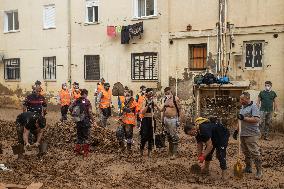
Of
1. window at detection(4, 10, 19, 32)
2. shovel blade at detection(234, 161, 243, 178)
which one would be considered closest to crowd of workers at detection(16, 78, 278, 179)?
shovel blade at detection(234, 161, 243, 178)

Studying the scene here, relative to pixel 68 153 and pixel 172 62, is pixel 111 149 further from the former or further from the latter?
pixel 172 62

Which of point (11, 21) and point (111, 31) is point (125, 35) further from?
point (11, 21)

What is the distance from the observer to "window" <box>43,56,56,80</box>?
22.8 metres

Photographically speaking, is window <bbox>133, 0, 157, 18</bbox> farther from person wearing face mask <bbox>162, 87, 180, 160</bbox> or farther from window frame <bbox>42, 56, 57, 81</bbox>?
person wearing face mask <bbox>162, 87, 180, 160</bbox>

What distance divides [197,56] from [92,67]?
628 centimetres

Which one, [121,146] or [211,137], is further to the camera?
[121,146]

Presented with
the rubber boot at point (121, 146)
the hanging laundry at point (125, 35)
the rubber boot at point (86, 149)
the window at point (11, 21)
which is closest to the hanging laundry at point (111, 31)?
the hanging laundry at point (125, 35)

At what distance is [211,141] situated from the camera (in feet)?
27.4

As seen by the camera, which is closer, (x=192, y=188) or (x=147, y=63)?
(x=192, y=188)

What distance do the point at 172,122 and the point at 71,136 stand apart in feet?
13.8

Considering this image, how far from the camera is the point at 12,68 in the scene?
80.7ft

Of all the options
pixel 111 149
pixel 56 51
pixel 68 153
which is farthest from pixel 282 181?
pixel 56 51

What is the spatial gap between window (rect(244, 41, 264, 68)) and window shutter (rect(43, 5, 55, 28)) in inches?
460

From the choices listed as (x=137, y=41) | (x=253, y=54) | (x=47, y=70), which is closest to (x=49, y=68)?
(x=47, y=70)
